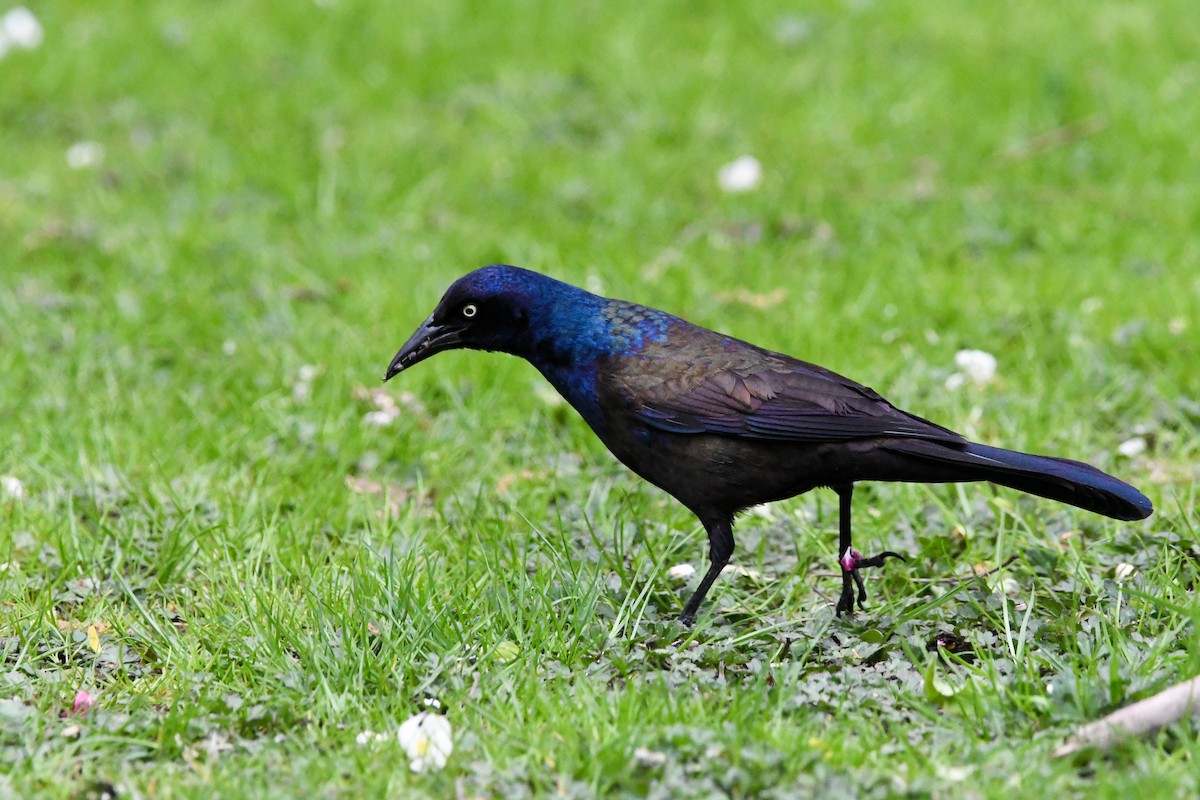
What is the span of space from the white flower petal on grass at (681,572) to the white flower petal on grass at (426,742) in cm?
124

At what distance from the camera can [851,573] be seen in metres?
4.22

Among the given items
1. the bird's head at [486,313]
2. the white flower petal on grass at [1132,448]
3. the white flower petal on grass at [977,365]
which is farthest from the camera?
the white flower petal on grass at [977,365]

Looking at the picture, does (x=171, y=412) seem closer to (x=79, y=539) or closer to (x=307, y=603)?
(x=79, y=539)

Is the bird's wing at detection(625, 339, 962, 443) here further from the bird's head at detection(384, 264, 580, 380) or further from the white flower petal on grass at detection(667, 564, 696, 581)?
the white flower petal on grass at detection(667, 564, 696, 581)

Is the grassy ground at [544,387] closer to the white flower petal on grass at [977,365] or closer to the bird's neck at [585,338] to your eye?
the white flower petal on grass at [977,365]

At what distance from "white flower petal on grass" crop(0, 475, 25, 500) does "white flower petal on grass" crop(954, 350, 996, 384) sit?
346 cm

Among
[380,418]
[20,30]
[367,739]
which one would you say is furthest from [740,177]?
[367,739]

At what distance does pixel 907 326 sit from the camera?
627 centimetres

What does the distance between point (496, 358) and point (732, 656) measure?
240 centimetres

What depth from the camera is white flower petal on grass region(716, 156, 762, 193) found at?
7766 mm

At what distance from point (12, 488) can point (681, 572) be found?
2.26 m

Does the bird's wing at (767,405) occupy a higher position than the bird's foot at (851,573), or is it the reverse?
the bird's wing at (767,405)

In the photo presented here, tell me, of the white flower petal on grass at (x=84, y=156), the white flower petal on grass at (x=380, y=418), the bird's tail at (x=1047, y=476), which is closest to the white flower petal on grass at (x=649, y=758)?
the bird's tail at (x=1047, y=476)

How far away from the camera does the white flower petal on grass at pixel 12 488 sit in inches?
192
